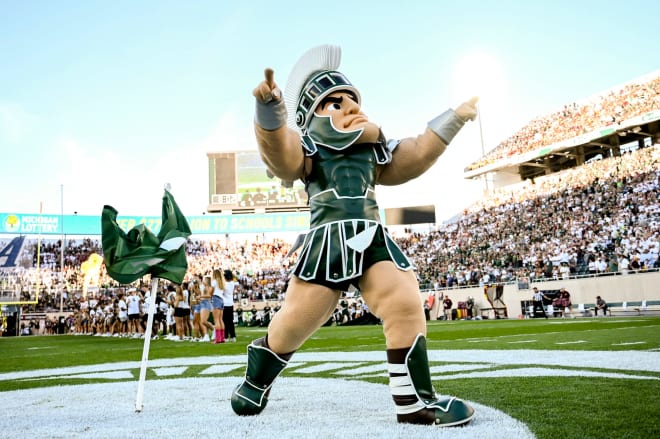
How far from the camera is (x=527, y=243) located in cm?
2595

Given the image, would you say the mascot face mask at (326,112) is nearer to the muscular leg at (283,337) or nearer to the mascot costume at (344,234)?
the mascot costume at (344,234)

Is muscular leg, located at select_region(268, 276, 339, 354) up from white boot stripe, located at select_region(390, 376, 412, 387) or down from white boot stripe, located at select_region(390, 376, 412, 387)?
up

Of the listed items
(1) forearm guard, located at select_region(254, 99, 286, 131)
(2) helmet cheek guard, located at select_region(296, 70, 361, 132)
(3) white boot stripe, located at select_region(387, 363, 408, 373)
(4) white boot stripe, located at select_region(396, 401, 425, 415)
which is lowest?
(4) white boot stripe, located at select_region(396, 401, 425, 415)

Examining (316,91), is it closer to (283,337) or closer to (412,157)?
(412,157)

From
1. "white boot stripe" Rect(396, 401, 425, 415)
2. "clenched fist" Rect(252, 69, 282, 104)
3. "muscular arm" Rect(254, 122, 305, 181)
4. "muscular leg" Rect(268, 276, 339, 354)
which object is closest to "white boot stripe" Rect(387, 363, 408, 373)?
"white boot stripe" Rect(396, 401, 425, 415)

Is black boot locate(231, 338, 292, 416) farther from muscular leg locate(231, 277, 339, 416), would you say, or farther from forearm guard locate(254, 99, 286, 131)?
forearm guard locate(254, 99, 286, 131)

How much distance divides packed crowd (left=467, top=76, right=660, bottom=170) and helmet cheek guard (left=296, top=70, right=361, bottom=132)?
2928cm

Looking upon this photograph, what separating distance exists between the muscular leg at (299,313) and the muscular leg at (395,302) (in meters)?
0.24

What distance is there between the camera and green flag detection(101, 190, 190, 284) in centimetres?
331

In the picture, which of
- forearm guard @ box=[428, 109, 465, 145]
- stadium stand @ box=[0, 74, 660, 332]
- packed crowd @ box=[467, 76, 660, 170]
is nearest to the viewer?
forearm guard @ box=[428, 109, 465, 145]

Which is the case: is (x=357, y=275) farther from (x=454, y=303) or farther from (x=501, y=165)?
(x=501, y=165)

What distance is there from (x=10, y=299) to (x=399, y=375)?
28111 millimetres

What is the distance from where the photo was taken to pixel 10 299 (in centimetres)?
2616

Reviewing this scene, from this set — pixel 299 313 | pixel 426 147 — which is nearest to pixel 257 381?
pixel 299 313
